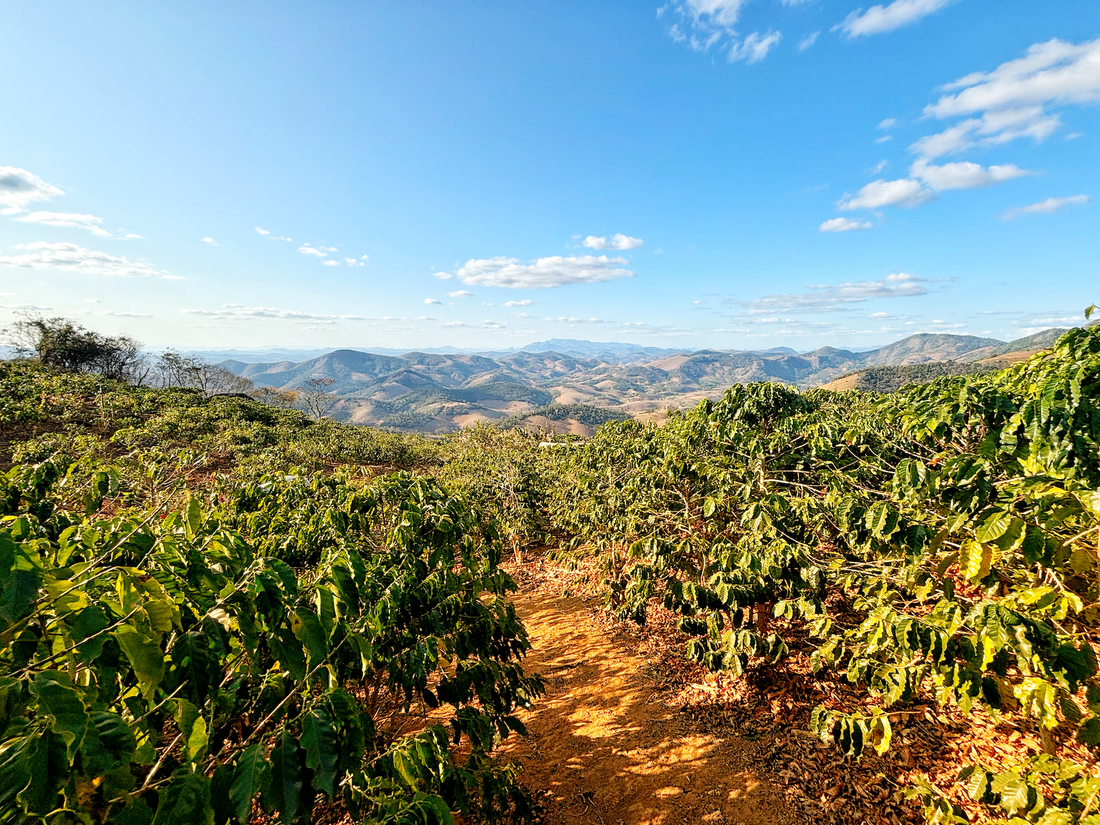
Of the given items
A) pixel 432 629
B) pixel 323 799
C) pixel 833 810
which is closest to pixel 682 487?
pixel 833 810

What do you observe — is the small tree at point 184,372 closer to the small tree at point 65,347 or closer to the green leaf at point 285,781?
the small tree at point 65,347

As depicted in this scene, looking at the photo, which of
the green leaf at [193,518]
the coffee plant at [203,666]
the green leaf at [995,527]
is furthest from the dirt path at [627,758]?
the green leaf at [193,518]

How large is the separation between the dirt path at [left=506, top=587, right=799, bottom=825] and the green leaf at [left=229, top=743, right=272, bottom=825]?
6113 millimetres

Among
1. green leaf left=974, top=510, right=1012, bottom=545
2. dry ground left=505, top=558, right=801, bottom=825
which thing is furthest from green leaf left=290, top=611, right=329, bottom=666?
dry ground left=505, top=558, right=801, bottom=825

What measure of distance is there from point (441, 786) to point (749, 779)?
5772 millimetres

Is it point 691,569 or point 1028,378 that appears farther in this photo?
point 691,569

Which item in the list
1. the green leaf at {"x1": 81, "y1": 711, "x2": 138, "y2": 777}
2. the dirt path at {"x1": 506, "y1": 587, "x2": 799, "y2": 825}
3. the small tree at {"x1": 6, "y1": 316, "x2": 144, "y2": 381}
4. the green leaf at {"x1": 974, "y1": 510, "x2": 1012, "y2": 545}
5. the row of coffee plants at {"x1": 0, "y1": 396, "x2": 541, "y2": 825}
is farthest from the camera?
the small tree at {"x1": 6, "y1": 316, "x2": 144, "y2": 381}

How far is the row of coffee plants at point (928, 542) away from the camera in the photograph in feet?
11.1

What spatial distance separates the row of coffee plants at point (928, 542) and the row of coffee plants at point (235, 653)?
12.9 feet

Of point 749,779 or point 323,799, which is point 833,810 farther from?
point 323,799

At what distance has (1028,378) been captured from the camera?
4387 millimetres

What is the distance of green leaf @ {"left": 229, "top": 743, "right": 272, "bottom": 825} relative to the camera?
1863 millimetres

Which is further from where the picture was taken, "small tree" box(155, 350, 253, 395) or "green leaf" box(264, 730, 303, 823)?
"small tree" box(155, 350, 253, 395)

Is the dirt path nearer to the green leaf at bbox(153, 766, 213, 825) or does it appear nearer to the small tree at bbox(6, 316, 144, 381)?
the green leaf at bbox(153, 766, 213, 825)
